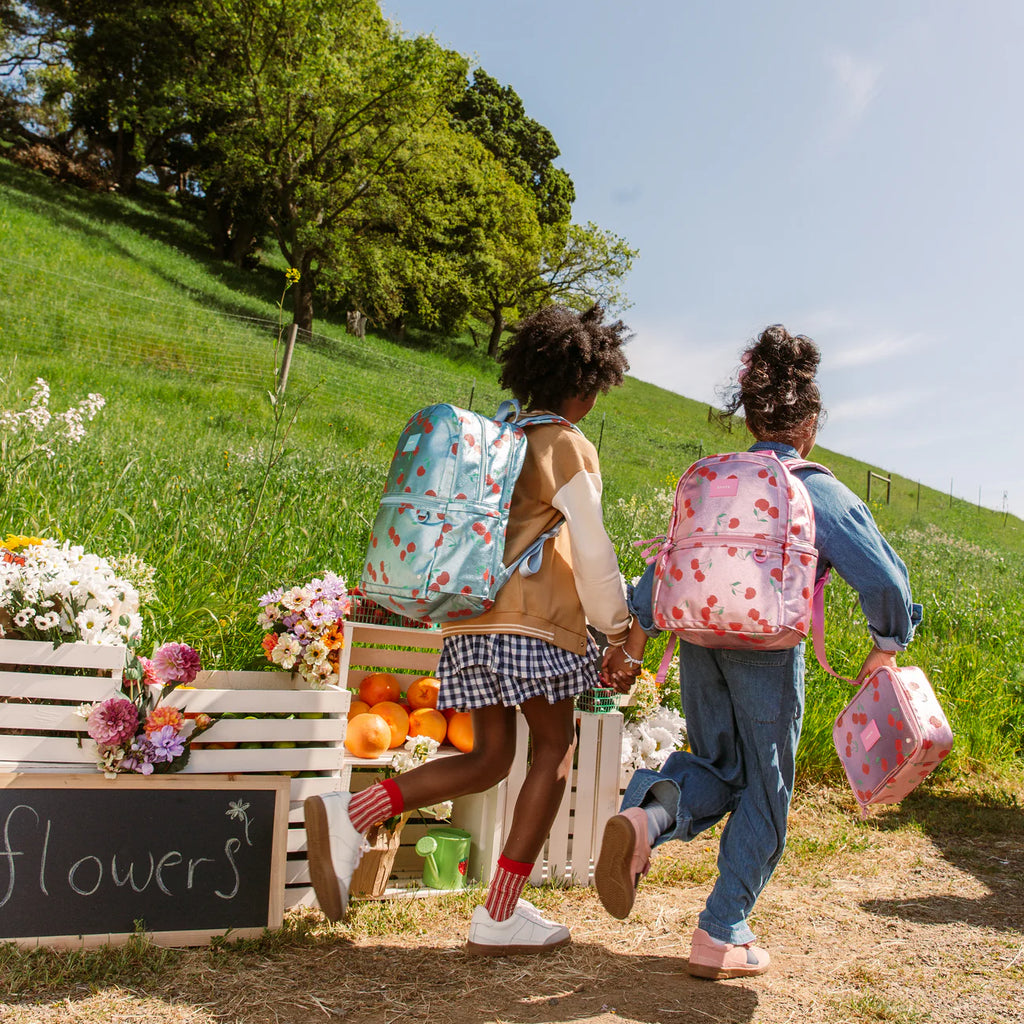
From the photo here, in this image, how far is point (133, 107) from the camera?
2527 cm

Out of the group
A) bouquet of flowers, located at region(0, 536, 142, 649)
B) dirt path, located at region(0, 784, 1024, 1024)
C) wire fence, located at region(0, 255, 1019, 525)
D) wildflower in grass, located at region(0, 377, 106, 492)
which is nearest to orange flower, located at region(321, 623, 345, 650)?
bouquet of flowers, located at region(0, 536, 142, 649)

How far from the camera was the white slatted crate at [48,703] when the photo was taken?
99.7 inches

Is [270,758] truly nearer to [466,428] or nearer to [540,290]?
[466,428]

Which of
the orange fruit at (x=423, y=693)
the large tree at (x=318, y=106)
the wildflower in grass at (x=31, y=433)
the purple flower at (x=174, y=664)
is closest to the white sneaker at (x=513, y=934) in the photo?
the orange fruit at (x=423, y=693)

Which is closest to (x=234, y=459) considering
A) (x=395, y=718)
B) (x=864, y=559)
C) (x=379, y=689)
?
(x=379, y=689)

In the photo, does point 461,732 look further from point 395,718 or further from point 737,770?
point 737,770

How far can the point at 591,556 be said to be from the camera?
2480mm

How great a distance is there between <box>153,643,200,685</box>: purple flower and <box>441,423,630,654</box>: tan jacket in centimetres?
84

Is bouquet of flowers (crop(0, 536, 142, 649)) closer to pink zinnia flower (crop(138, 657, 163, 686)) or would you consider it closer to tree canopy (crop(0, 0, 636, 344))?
pink zinnia flower (crop(138, 657, 163, 686))

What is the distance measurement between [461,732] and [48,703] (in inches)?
58.6

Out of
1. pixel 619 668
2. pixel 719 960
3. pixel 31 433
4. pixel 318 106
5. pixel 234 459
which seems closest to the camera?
pixel 719 960

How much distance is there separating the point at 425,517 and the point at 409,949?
1.33 meters

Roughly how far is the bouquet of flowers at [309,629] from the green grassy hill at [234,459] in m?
0.39

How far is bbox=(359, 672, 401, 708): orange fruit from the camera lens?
11.6 feet
